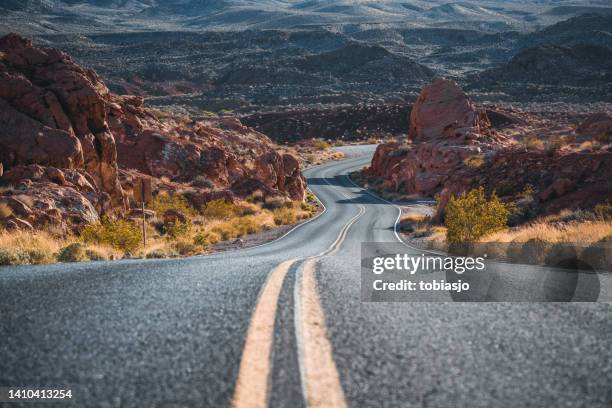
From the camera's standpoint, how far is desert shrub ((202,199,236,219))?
2834 centimetres

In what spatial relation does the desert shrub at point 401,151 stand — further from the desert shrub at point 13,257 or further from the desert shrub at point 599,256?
the desert shrub at point 13,257

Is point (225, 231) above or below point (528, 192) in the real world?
below

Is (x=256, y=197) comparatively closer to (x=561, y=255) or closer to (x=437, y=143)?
(x=437, y=143)

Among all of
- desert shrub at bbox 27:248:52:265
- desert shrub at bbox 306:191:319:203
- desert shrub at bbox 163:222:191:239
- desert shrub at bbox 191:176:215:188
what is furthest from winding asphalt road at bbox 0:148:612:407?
desert shrub at bbox 306:191:319:203

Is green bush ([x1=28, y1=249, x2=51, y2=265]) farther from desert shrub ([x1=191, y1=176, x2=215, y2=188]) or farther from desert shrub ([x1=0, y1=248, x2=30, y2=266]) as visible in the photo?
desert shrub ([x1=191, y1=176, x2=215, y2=188])

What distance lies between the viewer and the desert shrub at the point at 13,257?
8.34m

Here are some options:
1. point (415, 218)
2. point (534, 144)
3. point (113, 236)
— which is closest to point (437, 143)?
point (534, 144)

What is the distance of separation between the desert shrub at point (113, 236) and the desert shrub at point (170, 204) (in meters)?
10.6

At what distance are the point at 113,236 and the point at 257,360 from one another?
1327 cm

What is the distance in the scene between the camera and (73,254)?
10.2m

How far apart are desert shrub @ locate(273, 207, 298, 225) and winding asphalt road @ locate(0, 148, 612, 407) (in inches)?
1092

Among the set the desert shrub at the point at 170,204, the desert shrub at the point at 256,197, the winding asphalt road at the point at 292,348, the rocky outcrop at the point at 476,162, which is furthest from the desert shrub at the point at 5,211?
the desert shrub at the point at 256,197

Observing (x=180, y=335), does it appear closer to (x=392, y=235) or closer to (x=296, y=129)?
(x=392, y=235)

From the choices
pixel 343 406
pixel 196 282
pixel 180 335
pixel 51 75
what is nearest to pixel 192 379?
pixel 180 335
